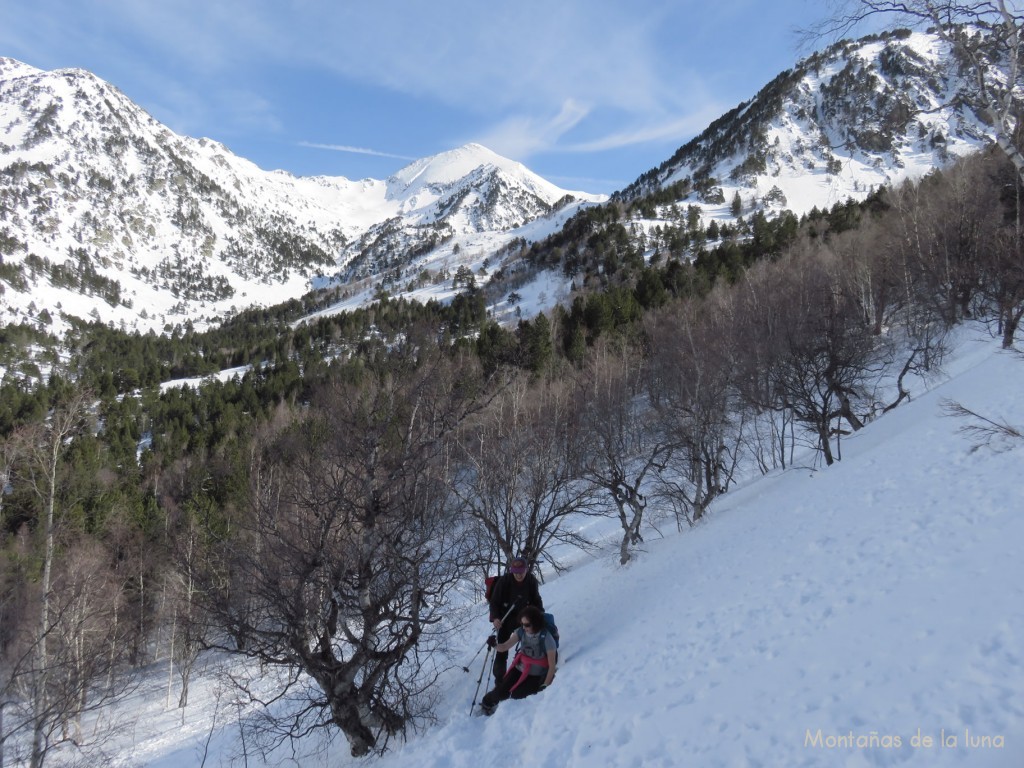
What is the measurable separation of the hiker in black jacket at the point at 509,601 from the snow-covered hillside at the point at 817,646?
802 mm

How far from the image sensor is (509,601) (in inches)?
355

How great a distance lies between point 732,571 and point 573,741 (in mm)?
5405

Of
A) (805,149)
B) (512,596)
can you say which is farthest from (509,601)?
(805,149)

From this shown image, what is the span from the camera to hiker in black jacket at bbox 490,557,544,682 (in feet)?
28.9

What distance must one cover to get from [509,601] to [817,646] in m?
4.77

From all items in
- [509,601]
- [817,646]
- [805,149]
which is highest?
[805,149]

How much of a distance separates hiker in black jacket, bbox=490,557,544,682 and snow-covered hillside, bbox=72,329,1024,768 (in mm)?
802

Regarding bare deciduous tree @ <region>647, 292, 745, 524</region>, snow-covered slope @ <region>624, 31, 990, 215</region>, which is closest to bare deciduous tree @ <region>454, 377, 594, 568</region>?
bare deciduous tree @ <region>647, 292, 745, 524</region>

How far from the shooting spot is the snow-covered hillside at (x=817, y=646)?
4.66 m

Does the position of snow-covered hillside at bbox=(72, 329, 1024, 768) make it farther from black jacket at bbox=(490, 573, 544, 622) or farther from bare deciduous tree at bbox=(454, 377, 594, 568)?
bare deciduous tree at bbox=(454, 377, 594, 568)

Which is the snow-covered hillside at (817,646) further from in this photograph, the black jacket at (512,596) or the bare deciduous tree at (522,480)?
the bare deciduous tree at (522,480)

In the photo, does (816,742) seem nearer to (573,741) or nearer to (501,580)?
(573,741)

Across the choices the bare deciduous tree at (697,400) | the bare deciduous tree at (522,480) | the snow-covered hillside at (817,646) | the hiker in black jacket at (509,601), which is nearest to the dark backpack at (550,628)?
the hiker in black jacket at (509,601)

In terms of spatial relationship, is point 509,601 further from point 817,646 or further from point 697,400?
point 697,400
